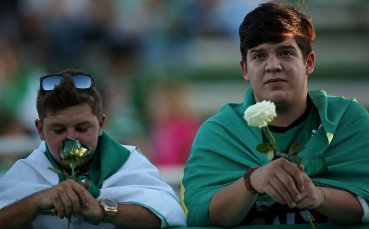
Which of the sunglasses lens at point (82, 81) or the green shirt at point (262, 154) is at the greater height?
the sunglasses lens at point (82, 81)

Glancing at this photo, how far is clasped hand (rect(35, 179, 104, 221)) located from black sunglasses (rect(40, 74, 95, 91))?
1.85ft

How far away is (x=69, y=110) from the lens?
4.42 meters

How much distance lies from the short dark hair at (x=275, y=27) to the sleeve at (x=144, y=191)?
0.69m

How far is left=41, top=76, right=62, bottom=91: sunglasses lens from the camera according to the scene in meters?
4.48

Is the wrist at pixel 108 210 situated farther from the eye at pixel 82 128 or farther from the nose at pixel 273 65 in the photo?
the nose at pixel 273 65

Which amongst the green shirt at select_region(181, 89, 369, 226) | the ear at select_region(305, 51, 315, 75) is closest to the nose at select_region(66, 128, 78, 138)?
the green shirt at select_region(181, 89, 369, 226)

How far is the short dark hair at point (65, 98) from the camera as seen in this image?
4.44 meters

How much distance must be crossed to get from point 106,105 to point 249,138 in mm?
5463

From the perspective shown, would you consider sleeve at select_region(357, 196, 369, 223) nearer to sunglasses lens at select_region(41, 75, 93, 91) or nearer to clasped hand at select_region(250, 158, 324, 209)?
clasped hand at select_region(250, 158, 324, 209)

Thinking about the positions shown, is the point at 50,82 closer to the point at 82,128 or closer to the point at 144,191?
the point at 82,128

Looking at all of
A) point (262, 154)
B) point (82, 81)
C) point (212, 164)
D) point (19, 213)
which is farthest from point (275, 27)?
point (19, 213)

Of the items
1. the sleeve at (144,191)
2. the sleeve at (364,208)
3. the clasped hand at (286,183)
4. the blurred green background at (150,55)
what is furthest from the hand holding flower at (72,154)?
the blurred green background at (150,55)

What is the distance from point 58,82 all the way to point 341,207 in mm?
1353

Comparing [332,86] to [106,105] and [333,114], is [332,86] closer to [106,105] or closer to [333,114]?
[106,105]
